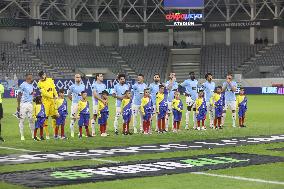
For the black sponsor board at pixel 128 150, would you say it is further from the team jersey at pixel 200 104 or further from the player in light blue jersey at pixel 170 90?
the player in light blue jersey at pixel 170 90

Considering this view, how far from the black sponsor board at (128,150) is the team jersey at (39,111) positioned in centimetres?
373

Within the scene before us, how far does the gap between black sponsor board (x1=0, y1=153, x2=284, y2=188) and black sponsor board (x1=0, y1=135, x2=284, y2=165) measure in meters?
1.94

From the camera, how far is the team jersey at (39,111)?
2248cm

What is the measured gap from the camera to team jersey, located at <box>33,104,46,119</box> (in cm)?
2248

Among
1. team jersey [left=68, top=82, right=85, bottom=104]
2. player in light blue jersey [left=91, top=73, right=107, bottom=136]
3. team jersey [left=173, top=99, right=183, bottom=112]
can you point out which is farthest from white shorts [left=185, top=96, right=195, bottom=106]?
team jersey [left=68, top=82, right=85, bottom=104]

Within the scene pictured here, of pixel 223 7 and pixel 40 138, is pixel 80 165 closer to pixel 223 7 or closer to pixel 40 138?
pixel 40 138

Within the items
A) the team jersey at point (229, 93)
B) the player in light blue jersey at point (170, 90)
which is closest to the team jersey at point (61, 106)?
the player in light blue jersey at point (170, 90)

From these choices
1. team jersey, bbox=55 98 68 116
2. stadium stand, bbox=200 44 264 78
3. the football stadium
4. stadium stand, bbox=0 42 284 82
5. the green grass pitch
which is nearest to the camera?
the green grass pitch

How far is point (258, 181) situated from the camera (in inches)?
527

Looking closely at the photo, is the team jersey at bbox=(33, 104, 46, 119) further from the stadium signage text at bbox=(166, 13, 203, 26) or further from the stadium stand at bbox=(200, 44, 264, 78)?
the stadium stand at bbox=(200, 44, 264, 78)

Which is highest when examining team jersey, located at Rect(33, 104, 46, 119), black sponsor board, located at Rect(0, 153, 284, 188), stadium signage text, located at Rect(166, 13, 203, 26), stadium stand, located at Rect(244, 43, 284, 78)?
stadium signage text, located at Rect(166, 13, 203, 26)

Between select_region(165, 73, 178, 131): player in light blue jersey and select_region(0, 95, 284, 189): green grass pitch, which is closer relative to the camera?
select_region(0, 95, 284, 189): green grass pitch

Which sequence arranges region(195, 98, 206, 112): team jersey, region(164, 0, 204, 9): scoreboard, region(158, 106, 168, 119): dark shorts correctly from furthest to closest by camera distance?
region(164, 0, 204, 9): scoreboard, region(195, 98, 206, 112): team jersey, region(158, 106, 168, 119): dark shorts

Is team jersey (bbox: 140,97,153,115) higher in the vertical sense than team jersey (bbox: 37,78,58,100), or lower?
lower
